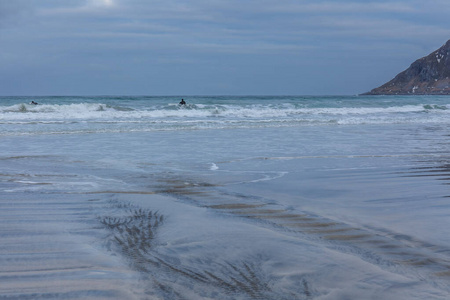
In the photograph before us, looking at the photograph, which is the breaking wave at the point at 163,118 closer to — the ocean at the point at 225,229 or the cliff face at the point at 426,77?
the ocean at the point at 225,229

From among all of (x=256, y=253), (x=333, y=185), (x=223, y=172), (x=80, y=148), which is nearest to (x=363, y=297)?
(x=256, y=253)

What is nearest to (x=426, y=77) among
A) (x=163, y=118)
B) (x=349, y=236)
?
(x=163, y=118)

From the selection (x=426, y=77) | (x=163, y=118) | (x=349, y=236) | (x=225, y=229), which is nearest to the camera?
(x=349, y=236)

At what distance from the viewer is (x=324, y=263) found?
313 centimetres

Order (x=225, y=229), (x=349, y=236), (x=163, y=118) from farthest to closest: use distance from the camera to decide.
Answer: (x=163, y=118) < (x=225, y=229) < (x=349, y=236)

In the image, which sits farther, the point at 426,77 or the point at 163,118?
the point at 426,77

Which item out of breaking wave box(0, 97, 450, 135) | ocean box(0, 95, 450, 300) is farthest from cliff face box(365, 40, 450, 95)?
ocean box(0, 95, 450, 300)

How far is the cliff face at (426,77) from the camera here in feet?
418

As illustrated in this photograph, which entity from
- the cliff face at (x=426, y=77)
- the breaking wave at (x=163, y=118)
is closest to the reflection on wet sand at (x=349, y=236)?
the breaking wave at (x=163, y=118)

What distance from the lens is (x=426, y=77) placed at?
13300 cm

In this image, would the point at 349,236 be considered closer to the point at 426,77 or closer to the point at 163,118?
the point at 163,118

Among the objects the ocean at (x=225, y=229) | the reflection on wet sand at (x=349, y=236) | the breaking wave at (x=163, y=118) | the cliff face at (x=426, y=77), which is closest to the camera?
the ocean at (x=225, y=229)

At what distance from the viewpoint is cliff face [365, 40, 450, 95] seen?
127m

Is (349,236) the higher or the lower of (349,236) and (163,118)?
the higher
